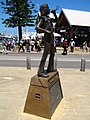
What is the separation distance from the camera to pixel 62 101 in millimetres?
8234

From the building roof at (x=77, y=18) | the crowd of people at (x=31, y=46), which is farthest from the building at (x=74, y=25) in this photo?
the crowd of people at (x=31, y=46)

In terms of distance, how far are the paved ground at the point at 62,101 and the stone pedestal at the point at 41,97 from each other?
166 mm

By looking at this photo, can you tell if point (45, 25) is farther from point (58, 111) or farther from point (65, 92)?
point (65, 92)

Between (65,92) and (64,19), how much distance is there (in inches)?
1241

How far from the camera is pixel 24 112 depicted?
23.2 feet

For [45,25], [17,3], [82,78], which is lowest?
[82,78]

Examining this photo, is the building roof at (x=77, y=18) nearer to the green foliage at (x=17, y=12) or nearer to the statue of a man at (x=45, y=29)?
the green foliage at (x=17, y=12)

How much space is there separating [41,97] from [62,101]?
174 cm

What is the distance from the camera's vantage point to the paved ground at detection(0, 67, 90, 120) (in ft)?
22.5

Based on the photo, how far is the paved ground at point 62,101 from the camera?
6.87 metres

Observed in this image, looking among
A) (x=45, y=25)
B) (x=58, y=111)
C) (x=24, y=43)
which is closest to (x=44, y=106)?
(x=58, y=111)

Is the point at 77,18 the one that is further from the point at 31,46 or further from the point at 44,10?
the point at 44,10

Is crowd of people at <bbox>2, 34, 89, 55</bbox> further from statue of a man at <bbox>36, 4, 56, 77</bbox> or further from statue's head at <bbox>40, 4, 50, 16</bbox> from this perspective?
statue's head at <bbox>40, 4, 50, 16</bbox>

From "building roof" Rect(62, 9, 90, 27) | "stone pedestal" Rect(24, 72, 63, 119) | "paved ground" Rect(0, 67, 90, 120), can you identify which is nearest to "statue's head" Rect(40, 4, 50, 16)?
"stone pedestal" Rect(24, 72, 63, 119)
